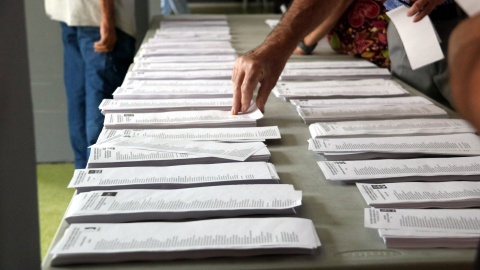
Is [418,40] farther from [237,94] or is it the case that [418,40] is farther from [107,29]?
[107,29]

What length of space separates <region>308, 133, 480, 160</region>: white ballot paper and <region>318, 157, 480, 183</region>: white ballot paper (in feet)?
0.14

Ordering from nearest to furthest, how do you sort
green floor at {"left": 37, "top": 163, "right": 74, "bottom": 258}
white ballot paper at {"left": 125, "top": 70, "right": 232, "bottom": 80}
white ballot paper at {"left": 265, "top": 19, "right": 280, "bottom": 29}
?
white ballot paper at {"left": 125, "top": 70, "right": 232, "bottom": 80} → green floor at {"left": 37, "top": 163, "right": 74, "bottom": 258} → white ballot paper at {"left": 265, "top": 19, "right": 280, "bottom": 29}

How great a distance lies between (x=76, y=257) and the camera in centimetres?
73

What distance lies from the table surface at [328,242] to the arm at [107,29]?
137cm

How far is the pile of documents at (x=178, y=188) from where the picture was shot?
76 cm

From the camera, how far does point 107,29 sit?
2.39 metres

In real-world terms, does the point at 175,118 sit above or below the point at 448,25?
below

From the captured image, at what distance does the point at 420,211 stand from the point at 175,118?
0.64 m

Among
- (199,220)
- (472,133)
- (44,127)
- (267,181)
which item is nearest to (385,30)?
(472,133)

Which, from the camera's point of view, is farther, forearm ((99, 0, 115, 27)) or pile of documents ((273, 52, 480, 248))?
forearm ((99, 0, 115, 27))

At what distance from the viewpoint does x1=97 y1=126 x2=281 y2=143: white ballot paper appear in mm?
1212

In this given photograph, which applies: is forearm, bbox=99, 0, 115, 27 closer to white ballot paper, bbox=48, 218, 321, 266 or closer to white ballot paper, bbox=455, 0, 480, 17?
white ballot paper, bbox=455, 0, 480, 17

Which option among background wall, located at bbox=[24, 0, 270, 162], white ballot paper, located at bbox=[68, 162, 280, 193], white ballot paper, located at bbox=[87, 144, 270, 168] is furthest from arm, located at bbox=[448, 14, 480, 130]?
background wall, located at bbox=[24, 0, 270, 162]

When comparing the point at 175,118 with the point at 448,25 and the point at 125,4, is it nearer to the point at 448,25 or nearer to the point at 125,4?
the point at 448,25
